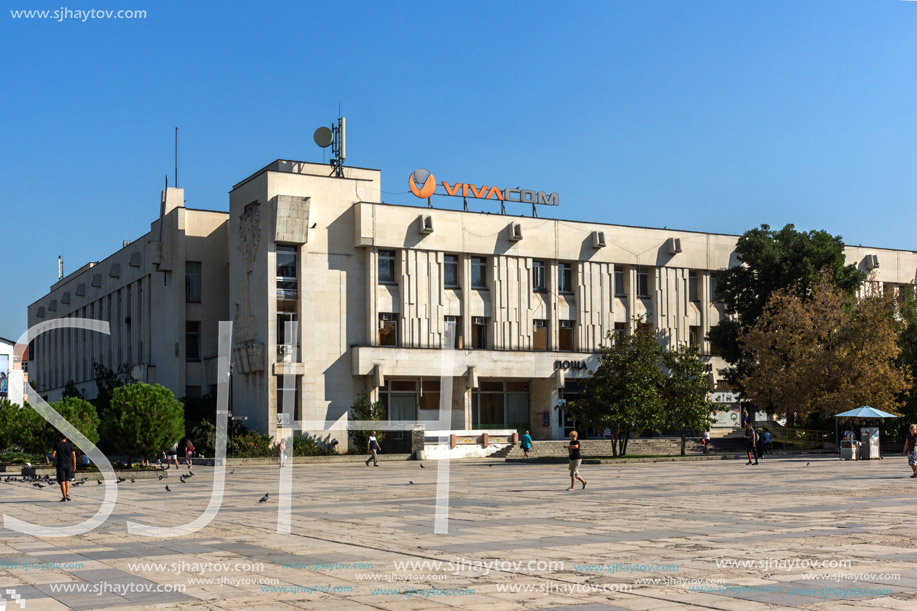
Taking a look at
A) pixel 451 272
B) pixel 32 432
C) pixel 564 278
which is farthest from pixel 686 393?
pixel 32 432

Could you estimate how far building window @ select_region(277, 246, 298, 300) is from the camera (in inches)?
2117

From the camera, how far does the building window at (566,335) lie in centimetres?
6153

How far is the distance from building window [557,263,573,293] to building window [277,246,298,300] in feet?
56.9

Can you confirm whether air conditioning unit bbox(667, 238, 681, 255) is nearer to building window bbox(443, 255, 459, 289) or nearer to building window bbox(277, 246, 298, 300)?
building window bbox(443, 255, 459, 289)

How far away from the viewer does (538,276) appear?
61.0 metres

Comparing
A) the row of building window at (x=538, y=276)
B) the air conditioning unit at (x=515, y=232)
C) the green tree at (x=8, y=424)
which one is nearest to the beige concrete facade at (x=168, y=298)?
the green tree at (x=8, y=424)

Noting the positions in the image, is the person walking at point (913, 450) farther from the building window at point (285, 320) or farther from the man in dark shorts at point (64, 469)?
the building window at point (285, 320)

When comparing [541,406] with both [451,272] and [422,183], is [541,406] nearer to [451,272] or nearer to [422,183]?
[451,272]

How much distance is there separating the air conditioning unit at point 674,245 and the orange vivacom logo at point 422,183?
17155mm

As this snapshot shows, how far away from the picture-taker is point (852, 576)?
10602 millimetres

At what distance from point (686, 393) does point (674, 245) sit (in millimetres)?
18786

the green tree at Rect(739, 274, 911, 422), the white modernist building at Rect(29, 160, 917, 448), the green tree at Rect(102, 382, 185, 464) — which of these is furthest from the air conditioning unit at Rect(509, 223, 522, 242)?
the green tree at Rect(102, 382, 185, 464)

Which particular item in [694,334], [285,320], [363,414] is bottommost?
[363,414]

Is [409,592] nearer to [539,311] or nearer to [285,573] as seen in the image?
[285,573]
